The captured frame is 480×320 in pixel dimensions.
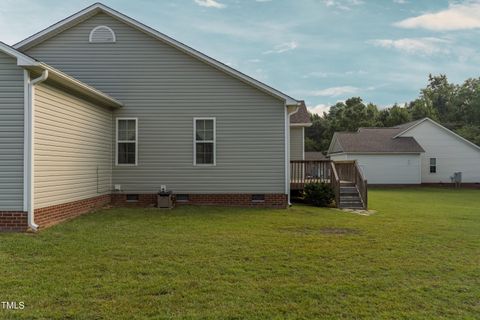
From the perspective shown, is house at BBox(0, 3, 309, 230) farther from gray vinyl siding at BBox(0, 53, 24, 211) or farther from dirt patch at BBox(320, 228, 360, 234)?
gray vinyl siding at BBox(0, 53, 24, 211)

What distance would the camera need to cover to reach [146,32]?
38.1ft

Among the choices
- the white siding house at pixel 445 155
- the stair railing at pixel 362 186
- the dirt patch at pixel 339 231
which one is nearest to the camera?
the dirt patch at pixel 339 231

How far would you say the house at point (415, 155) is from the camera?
2802 cm

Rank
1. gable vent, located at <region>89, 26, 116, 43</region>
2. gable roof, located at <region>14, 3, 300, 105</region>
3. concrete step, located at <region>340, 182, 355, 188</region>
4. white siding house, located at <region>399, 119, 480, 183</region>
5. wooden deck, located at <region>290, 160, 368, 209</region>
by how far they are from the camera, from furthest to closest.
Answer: white siding house, located at <region>399, 119, 480, 183</region> < concrete step, located at <region>340, 182, 355, 188</region> < wooden deck, located at <region>290, 160, 368, 209</region> < gable vent, located at <region>89, 26, 116, 43</region> < gable roof, located at <region>14, 3, 300, 105</region>

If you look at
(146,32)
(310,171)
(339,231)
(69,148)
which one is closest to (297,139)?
(310,171)

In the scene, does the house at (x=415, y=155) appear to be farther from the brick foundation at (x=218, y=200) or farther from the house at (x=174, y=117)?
the house at (x=174, y=117)

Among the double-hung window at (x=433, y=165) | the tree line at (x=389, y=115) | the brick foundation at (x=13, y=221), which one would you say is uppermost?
the tree line at (x=389, y=115)

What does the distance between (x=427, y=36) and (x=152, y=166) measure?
611 inches

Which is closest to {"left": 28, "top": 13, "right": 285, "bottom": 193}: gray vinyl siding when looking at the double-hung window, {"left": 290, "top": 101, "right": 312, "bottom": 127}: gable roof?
{"left": 290, "top": 101, "right": 312, "bottom": 127}: gable roof

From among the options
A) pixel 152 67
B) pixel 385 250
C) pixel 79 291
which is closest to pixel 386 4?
pixel 152 67

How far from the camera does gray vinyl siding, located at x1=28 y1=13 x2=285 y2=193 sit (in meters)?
11.8

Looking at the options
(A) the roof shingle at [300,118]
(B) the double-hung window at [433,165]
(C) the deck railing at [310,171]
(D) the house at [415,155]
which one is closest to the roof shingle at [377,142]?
(D) the house at [415,155]

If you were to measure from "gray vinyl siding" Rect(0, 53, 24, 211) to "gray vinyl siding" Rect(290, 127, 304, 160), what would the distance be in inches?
463

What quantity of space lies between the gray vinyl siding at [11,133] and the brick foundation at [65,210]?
0.54 meters
